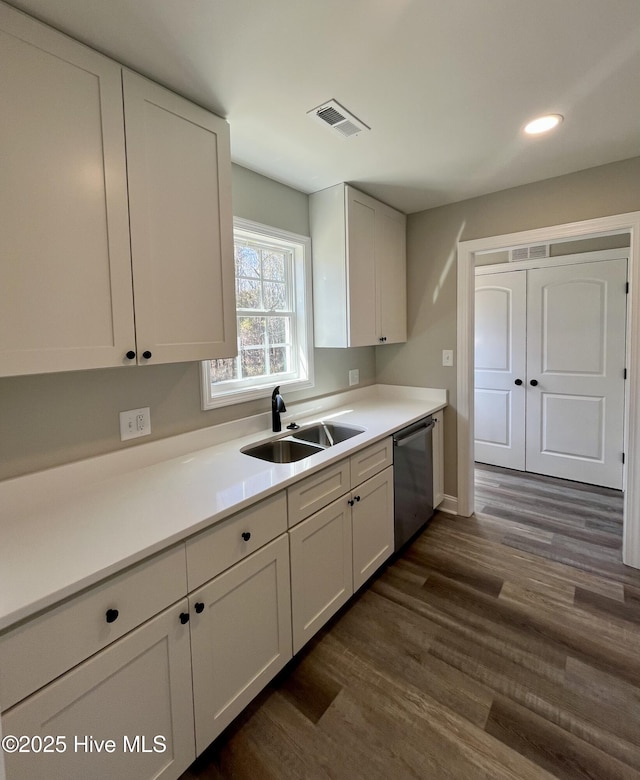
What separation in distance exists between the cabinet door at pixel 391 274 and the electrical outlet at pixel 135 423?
5.67 feet

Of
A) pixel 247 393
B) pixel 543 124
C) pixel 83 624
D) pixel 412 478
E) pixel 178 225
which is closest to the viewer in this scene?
pixel 83 624

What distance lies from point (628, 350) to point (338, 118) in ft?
6.80

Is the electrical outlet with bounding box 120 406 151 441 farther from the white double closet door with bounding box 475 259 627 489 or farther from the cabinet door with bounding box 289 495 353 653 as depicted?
the white double closet door with bounding box 475 259 627 489

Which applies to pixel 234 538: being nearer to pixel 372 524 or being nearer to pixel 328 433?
pixel 372 524

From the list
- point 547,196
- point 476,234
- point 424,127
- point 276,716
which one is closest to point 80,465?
point 276,716

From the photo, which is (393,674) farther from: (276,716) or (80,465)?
(80,465)

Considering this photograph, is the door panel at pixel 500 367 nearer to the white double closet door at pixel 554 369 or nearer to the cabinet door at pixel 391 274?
the white double closet door at pixel 554 369

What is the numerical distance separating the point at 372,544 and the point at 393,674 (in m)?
0.62

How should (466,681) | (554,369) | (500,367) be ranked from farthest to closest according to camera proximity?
(500,367)
(554,369)
(466,681)

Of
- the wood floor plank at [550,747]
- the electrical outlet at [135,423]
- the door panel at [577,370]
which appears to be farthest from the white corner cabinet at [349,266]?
the wood floor plank at [550,747]

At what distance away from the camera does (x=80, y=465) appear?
1.46 m

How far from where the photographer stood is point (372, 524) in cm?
213

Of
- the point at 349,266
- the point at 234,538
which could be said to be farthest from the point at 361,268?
the point at 234,538

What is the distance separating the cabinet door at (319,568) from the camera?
1612 millimetres
